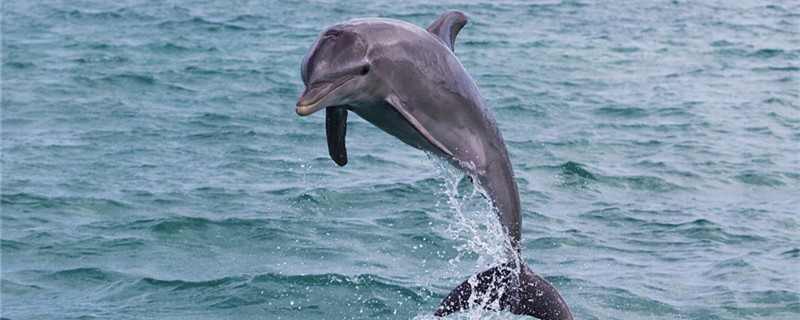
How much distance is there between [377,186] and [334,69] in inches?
345

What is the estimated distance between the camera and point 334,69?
499 cm

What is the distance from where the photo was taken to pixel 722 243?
12211 mm

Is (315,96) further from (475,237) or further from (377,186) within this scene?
(377,186)

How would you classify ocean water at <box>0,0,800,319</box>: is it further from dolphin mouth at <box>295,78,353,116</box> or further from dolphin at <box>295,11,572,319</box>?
dolphin mouth at <box>295,78,353,116</box>

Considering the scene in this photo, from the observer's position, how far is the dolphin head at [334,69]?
4.94m

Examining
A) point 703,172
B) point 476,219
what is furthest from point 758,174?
point 476,219

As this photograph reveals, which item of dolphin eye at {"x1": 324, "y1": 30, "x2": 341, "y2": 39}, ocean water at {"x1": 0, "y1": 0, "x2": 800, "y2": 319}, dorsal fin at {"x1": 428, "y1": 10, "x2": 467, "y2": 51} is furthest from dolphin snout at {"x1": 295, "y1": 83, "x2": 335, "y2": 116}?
ocean water at {"x1": 0, "y1": 0, "x2": 800, "y2": 319}

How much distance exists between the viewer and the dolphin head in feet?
16.2

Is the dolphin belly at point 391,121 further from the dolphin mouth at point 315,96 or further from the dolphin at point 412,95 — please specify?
the dolphin mouth at point 315,96

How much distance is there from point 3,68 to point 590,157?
11258 mm

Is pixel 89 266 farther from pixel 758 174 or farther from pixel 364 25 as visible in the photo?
pixel 758 174

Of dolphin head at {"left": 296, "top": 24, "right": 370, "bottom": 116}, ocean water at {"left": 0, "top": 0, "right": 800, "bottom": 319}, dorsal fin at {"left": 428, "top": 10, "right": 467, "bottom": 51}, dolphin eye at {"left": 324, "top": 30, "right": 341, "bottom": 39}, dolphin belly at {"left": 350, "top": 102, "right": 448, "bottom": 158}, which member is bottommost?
ocean water at {"left": 0, "top": 0, "right": 800, "bottom": 319}

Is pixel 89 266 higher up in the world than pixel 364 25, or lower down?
lower down

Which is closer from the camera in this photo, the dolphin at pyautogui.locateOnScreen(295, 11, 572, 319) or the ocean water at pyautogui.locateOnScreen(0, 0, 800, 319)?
the dolphin at pyautogui.locateOnScreen(295, 11, 572, 319)
